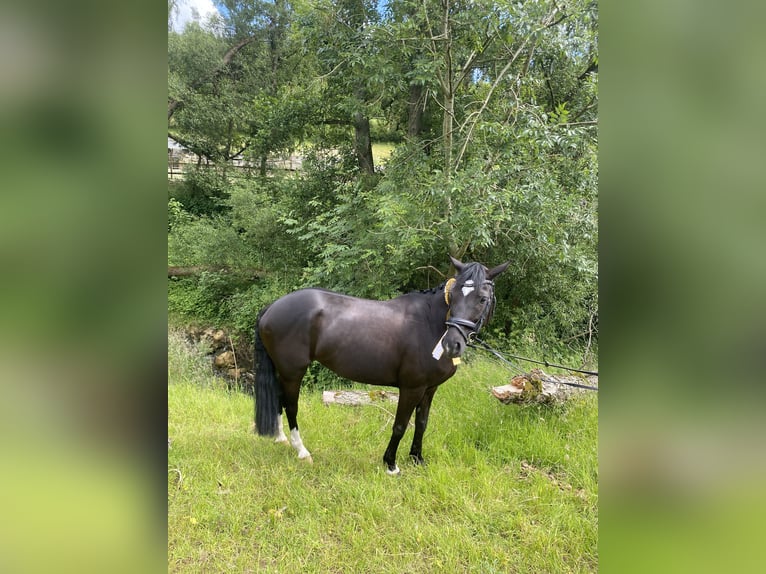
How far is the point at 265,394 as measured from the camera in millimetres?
2803

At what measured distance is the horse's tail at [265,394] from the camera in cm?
279

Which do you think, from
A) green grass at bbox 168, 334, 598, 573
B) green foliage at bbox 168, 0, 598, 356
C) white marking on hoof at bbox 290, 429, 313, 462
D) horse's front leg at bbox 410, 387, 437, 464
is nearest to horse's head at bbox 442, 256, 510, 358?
horse's front leg at bbox 410, 387, 437, 464

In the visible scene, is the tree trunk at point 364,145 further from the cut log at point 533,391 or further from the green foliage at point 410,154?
the cut log at point 533,391

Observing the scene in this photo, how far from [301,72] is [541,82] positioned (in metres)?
4.60

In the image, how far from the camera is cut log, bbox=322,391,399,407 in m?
3.73

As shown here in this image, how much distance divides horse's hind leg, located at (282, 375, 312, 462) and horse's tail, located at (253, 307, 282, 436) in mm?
91

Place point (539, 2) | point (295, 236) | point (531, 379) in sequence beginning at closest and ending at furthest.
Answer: point (531, 379), point (539, 2), point (295, 236)

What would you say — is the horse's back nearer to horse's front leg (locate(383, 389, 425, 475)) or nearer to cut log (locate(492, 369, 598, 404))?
horse's front leg (locate(383, 389, 425, 475))

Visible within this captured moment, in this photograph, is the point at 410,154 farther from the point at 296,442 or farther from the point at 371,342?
the point at 296,442

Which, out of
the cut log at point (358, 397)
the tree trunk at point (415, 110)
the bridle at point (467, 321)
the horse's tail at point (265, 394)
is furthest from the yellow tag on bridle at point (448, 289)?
the tree trunk at point (415, 110)

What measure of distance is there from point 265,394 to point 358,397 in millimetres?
1230

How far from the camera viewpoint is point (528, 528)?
206 cm
